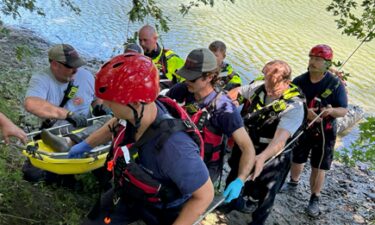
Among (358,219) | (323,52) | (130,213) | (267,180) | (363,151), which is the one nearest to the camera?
(130,213)

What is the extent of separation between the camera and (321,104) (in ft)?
16.7

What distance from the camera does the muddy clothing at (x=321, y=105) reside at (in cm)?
505

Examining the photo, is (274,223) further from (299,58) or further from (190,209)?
(299,58)

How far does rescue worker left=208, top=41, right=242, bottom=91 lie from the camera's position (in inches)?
215

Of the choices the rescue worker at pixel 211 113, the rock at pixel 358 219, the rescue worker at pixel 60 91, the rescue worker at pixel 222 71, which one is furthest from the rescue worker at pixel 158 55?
the rock at pixel 358 219

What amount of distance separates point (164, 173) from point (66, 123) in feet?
6.38

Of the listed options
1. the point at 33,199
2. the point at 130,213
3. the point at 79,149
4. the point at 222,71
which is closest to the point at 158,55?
the point at 222,71

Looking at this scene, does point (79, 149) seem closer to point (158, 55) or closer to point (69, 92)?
point (69, 92)

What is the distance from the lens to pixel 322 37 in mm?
16688

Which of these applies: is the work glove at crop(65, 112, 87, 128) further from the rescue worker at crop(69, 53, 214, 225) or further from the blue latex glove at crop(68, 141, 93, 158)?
the rescue worker at crop(69, 53, 214, 225)

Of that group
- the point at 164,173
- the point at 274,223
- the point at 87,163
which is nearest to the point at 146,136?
the point at 164,173

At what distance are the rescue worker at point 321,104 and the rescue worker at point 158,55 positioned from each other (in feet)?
5.90

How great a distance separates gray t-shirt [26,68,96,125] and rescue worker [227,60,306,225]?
1.69 metres

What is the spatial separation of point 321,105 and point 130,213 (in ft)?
9.96
